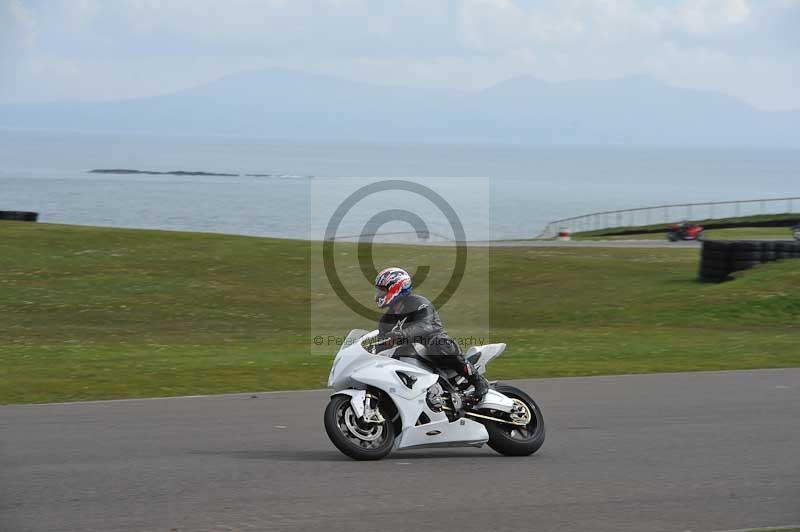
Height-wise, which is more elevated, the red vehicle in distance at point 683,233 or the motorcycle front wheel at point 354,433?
the red vehicle in distance at point 683,233

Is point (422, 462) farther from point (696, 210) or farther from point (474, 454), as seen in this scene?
point (696, 210)

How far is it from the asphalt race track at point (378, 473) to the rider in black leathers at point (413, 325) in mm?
996

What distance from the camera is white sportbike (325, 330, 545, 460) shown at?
957 cm

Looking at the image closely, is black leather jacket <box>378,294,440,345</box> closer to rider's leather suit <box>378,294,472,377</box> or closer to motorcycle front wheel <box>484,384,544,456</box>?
rider's leather suit <box>378,294,472,377</box>

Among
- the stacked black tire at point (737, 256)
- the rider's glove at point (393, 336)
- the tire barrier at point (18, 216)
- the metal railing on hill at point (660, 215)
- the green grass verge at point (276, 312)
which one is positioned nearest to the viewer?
the rider's glove at point (393, 336)

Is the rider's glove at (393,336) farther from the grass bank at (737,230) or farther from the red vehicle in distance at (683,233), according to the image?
the grass bank at (737,230)

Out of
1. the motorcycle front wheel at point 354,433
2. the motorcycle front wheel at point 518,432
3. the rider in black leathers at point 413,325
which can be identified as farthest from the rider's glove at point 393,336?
the motorcycle front wheel at point 518,432

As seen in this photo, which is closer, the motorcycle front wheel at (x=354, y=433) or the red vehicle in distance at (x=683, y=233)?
the motorcycle front wheel at (x=354, y=433)

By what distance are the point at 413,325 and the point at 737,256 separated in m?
22.7

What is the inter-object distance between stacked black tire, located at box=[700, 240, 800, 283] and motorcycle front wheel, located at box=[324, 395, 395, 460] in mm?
22231

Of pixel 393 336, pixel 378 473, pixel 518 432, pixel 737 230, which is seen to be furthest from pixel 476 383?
pixel 737 230

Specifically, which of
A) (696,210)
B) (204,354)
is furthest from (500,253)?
(696,210)

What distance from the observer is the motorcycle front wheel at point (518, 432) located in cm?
1021

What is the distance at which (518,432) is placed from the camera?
34.1ft
